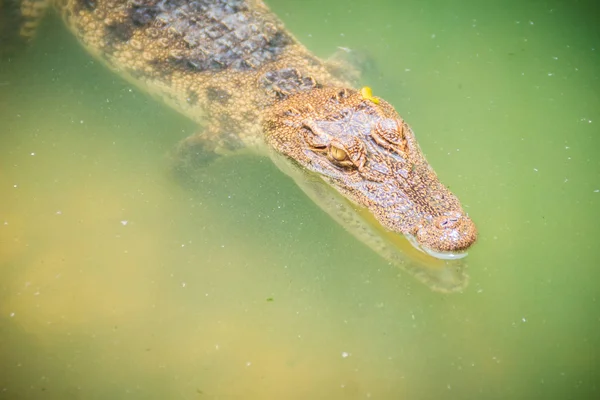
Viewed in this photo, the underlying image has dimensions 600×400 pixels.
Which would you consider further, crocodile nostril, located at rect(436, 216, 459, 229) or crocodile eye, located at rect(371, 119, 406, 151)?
crocodile eye, located at rect(371, 119, 406, 151)

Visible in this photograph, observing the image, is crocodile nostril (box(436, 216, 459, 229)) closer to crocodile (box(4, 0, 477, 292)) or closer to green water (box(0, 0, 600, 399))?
crocodile (box(4, 0, 477, 292))

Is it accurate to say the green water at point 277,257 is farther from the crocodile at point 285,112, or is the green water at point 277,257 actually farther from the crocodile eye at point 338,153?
the crocodile eye at point 338,153

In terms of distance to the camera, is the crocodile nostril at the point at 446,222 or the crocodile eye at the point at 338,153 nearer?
the crocodile nostril at the point at 446,222

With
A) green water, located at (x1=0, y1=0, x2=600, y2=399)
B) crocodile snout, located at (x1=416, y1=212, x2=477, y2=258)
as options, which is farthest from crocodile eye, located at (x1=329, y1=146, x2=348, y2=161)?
crocodile snout, located at (x1=416, y1=212, x2=477, y2=258)

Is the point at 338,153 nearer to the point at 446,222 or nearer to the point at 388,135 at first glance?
the point at 388,135

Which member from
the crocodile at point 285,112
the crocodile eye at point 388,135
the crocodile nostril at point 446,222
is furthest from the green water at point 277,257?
the crocodile eye at point 388,135

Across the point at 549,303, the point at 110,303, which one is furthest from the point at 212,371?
the point at 549,303

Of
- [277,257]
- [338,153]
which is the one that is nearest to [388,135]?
[338,153]
